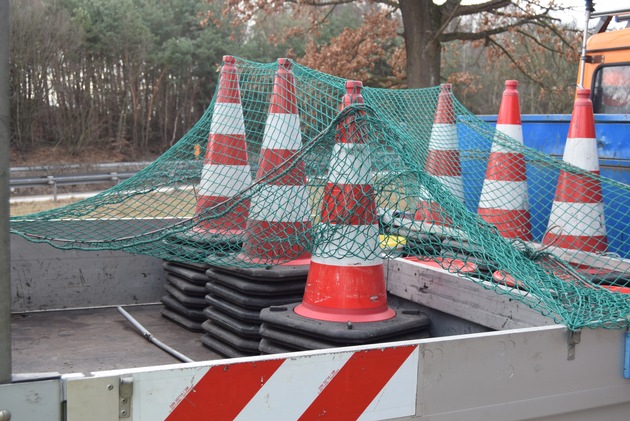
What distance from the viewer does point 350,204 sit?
343cm

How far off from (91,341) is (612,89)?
4549 millimetres

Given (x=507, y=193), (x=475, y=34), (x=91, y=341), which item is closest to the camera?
(x=91, y=341)

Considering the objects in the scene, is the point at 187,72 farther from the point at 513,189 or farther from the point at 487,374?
the point at 487,374

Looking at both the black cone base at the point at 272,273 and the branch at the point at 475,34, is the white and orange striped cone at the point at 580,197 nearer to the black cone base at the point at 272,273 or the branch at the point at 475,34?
the black cone base at the point at 272,273

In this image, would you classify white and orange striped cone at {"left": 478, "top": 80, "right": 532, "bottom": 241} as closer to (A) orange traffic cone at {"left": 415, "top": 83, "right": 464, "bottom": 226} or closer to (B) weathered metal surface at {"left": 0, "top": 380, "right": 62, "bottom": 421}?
(A) orange traffic cone at {"left": 415, "top": 83, "right": 464, "bottom": 226}

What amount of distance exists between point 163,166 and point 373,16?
1682cm

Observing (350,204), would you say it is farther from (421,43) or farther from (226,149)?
(421,43)

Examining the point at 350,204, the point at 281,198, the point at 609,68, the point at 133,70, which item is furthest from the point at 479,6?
the point at 133,70

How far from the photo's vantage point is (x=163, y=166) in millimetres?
4383

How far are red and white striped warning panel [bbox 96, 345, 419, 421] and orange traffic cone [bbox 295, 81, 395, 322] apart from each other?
97cm

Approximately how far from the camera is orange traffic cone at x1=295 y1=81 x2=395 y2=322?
3.33 meters

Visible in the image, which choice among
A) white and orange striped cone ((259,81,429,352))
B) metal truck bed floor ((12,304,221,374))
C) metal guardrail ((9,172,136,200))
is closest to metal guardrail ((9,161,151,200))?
metal guardrail ((9,172,136,200))

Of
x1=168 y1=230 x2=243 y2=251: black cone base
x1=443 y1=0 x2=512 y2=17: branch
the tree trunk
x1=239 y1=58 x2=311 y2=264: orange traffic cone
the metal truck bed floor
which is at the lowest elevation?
the metal truck bed floor

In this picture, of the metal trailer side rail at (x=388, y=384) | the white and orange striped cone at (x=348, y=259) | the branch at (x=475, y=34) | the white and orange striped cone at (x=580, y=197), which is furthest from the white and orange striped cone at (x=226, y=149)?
the branch at (x=475, y=34)
